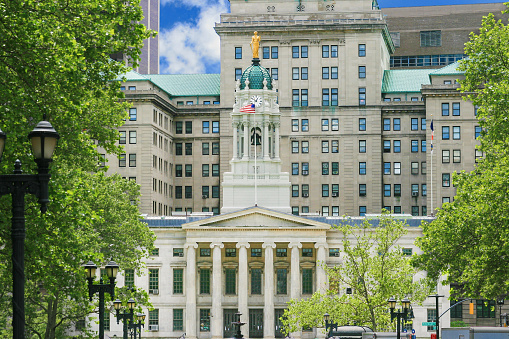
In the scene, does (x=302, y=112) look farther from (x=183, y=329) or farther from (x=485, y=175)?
(x=485, y=175)

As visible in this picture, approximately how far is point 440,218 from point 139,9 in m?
23.4

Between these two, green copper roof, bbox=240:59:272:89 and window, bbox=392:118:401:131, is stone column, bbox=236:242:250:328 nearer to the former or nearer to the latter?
green copper roof, bbox=240:59:272:89

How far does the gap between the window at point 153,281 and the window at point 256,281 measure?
436 inches

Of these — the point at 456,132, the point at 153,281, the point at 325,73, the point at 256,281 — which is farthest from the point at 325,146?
the point at 153,281

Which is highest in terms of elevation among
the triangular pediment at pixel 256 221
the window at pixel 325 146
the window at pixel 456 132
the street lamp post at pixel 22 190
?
the window at pixel 456 132

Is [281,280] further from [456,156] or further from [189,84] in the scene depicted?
[189,84]

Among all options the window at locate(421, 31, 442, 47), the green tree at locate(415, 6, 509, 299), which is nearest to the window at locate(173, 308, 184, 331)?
the green tree at locate(415, 6, 509, 299)

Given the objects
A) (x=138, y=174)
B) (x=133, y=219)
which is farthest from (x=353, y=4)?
(x=133, y=219)

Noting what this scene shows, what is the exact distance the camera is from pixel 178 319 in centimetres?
12950

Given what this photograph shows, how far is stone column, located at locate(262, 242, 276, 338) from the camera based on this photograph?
417ft

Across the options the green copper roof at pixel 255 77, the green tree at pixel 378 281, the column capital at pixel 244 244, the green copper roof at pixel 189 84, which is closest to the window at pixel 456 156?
the green copper roof at pixel 255 77

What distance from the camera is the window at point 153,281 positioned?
129125 mm

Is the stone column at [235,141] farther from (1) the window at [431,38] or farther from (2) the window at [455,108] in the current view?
(1) the window at [431,38]

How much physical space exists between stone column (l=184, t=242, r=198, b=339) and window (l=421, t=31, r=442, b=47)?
7182 centimetres
